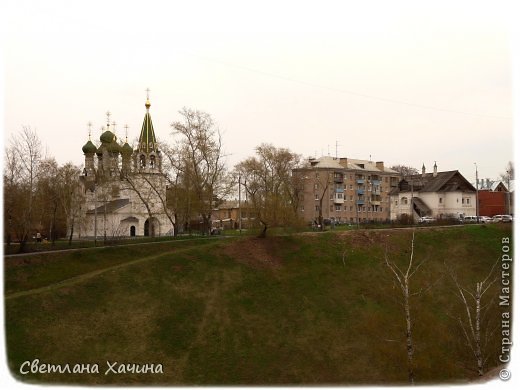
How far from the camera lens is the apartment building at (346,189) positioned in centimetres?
7494

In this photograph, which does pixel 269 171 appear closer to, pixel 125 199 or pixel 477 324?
pixel 125 199

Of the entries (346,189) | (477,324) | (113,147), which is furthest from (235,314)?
(346,189)

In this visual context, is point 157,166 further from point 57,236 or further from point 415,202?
point 415,202

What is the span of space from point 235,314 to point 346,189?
49.1 meters

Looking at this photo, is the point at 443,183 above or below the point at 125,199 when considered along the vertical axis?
above

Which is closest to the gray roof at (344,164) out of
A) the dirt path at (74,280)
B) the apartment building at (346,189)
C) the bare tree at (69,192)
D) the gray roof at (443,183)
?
the apartment building at (346,189)

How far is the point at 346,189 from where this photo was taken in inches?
3073

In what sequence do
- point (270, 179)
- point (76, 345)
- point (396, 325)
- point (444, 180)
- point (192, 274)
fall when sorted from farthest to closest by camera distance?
point (444, 180)
point (270, 179)
point (192, 274)
point (396, 325)
point (76, 345)

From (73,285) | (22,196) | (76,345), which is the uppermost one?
(22,196)

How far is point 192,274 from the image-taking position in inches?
1384

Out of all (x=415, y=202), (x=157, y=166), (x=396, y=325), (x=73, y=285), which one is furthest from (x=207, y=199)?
(x=415, y=202)

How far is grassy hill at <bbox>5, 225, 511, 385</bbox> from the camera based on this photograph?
26609 millimetres

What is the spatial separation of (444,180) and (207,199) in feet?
129

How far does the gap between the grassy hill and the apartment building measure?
3327 centimetres
